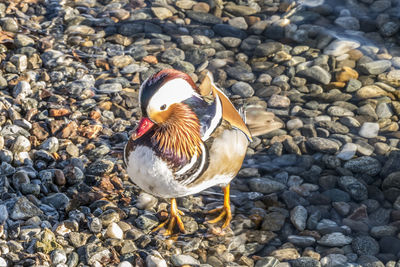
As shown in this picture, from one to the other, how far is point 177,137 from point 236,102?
1.39 metres

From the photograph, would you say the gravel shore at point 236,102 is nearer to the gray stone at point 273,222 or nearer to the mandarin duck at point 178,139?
the gray stone at point 273,222

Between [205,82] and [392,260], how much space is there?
74.2 inches

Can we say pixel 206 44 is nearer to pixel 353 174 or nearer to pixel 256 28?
pixel 256 28

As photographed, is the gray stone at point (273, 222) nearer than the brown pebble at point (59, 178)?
Yes

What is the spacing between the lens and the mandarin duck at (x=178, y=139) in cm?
368

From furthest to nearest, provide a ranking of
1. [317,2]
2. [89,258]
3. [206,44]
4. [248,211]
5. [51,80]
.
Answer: [317,2] → [206,44] → [51,80] → [248,211] → [89,258]

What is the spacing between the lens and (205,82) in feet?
13.7

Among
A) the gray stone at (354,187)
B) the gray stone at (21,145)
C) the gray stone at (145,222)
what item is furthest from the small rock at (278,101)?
the gray stone at (21,145)

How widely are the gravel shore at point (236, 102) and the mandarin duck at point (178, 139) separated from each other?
62 cm

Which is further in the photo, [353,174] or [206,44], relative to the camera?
[206,44]

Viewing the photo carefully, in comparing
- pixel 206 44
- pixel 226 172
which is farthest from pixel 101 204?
pixel 206 44

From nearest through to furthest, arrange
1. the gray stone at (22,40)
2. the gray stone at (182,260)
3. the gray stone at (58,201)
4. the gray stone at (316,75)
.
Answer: the gray stone at (182,260) → the gray stone at (58,201) → the gray stone at (316,75) → the gray stone at (22,40)

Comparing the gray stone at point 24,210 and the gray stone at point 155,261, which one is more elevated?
the gray stone at point 24,210

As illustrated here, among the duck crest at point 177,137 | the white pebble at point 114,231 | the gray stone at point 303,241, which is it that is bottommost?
the gray stone at point 303,241
